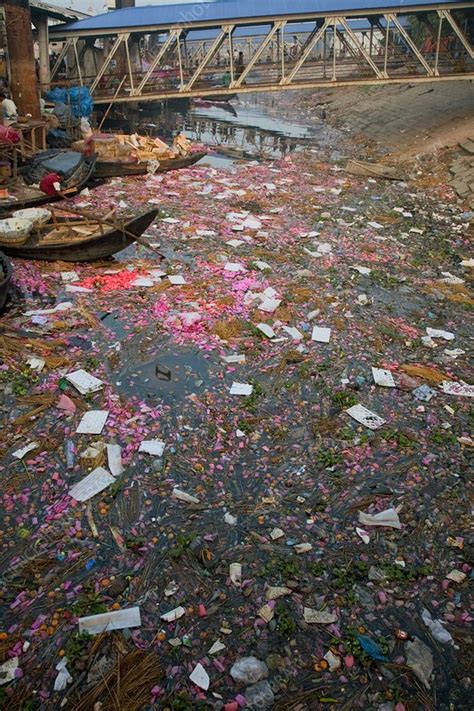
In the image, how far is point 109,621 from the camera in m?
3.47

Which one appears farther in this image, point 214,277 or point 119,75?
point 119,75

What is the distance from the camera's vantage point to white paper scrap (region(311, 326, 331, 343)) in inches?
282

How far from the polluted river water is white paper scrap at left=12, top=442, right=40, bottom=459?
30 mm

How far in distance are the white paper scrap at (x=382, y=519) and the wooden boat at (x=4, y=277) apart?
17.5 ft

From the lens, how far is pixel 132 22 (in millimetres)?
20484

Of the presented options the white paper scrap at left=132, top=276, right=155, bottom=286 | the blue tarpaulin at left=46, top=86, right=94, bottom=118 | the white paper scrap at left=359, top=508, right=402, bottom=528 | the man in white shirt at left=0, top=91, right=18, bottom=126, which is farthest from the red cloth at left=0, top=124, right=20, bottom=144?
the white paper scrap at left=359, top=508, right=402, bottom=528

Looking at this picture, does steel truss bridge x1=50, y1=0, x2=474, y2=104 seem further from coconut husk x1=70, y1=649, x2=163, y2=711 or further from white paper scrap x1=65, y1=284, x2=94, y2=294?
coconut husk x1=70, y1=649, x2=163, y2=711

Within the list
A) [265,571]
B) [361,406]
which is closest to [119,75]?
[361,406]

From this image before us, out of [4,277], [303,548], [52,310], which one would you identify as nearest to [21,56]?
[4,277]

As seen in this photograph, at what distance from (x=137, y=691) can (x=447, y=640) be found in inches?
80.4

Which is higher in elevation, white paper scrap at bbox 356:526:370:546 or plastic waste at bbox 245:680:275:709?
white paper scrap at bbox 356:526:370:546

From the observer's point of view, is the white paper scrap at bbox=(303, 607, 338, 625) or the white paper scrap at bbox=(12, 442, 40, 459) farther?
the white paper scrap at bbox=(12, 442, 40, 459)

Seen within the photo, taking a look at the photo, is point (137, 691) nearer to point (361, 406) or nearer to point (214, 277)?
point (361, 406)

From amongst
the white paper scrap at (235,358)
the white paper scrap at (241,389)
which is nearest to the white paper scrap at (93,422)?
the white paper scrap at (241,389)
